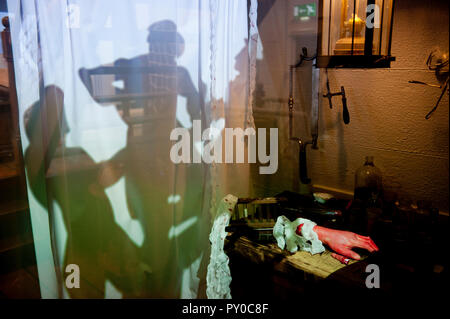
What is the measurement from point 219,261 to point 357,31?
1332 mm

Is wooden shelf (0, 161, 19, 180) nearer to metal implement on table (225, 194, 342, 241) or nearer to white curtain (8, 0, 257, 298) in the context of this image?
white curtain (8, 0, 257, 298)

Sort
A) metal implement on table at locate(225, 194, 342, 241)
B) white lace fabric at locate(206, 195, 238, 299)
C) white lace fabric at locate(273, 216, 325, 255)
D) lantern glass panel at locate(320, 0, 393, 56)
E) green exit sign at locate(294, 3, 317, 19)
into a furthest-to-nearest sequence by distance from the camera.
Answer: green exit sign at locate(294, 3, 317, 19) < white lace fabric at locate(206, 195, 238, 299) < metal implement on table at locate(225, 194, 342, 241) < white lace fabric at locate(273, 216, 325, 255) < lantern glass panel at locate(320, 0, 393, 56)

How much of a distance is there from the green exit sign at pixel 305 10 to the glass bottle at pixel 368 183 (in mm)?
906

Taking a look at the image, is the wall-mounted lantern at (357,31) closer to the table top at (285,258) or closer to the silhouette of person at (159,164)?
the silhouette of person at (159,164)

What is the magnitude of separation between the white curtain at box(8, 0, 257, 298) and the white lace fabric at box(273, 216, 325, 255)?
517 mm

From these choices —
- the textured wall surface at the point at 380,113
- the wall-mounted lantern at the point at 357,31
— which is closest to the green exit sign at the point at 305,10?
the textured wall surface at the point at 380,113

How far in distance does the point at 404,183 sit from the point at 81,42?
5.85 ft

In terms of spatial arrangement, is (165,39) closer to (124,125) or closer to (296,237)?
(124,125)

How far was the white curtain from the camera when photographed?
5.27 feet

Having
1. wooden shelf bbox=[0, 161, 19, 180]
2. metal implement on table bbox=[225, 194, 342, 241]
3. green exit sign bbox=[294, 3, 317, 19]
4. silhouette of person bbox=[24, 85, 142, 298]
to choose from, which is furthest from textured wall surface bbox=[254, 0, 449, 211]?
wooden shelf bbox=[0, 161, 19, 180]

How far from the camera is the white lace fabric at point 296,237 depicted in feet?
5.53

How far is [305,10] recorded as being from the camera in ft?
7.14

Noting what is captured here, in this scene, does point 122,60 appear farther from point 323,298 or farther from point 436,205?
point 436,205

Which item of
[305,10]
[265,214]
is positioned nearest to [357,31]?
[305,10]
